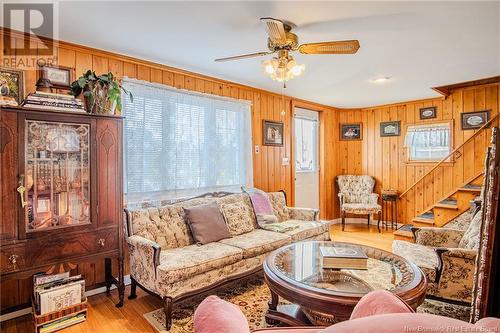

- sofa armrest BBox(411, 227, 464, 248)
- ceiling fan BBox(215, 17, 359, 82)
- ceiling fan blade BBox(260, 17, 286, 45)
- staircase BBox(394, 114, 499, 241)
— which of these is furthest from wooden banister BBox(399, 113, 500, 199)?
ceiling fan blade BBox(260, 17, 286, 45)

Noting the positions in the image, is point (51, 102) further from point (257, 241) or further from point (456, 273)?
point (456, 273)

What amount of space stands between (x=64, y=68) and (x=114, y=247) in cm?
176

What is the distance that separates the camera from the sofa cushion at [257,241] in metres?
2.79

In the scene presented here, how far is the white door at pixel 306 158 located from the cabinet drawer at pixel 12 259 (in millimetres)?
4073

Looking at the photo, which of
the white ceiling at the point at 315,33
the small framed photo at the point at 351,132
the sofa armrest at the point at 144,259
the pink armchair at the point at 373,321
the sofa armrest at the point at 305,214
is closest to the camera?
the pink armchair at the point at 373,321

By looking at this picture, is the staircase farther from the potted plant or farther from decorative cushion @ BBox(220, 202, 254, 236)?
the potted plant

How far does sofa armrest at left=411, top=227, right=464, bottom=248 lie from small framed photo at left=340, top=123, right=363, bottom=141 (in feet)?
11.0

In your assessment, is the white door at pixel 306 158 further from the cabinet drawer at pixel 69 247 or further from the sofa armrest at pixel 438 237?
the cabinet drawer at pixel 69 247

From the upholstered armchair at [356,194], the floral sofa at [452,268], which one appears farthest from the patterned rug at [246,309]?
the upholstered armchair at [356,194]

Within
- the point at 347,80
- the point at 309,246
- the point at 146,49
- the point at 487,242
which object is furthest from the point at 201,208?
the point at 347,80

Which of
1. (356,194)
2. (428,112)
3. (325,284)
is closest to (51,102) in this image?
(325,284)

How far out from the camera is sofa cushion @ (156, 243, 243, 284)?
2219 millimetres

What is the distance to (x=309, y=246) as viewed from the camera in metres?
2.66

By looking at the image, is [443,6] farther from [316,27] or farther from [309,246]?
[309,246]
